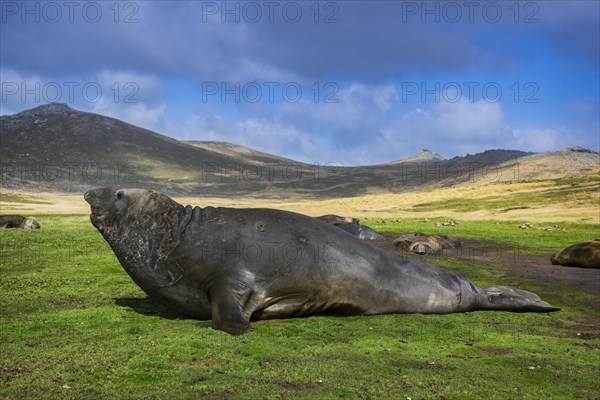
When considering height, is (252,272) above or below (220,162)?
below

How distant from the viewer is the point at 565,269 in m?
15.6

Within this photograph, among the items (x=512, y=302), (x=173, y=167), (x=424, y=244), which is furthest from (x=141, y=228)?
(x=173, y=167)

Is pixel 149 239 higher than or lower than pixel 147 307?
higher

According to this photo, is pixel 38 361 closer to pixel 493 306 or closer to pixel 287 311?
pixel 287 311

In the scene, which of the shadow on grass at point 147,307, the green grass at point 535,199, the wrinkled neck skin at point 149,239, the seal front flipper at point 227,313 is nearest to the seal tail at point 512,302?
the seal front flipper at point 227,313

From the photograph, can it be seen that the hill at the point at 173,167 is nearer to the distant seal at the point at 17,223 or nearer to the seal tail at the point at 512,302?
the distant seal at the point at 17,223

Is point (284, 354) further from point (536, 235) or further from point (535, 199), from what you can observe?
point (535, 199)

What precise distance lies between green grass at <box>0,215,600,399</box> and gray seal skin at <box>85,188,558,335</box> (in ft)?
1.09

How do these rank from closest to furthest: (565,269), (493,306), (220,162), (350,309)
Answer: (350,309)
(493,306)
(565,269)
(220,162)

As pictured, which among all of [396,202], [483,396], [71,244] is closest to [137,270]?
[483,396]

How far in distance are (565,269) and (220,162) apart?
498 ft

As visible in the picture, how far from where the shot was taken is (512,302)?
10.5m

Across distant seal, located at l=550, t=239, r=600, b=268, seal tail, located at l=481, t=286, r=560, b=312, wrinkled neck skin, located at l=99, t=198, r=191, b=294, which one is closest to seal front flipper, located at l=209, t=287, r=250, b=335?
wrinkled neck skin, located at l=99, t=198, r=191, b=294

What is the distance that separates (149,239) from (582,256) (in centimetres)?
1212
